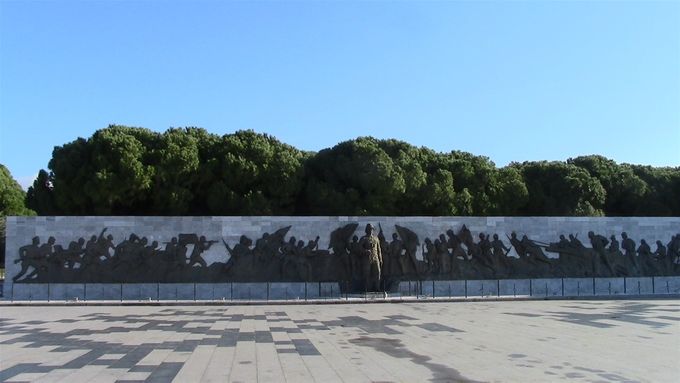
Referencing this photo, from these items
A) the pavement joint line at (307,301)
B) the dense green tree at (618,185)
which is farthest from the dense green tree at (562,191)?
the pavement joint line at (307,301)

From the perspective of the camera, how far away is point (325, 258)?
25922 mm

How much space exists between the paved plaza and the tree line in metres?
14.0

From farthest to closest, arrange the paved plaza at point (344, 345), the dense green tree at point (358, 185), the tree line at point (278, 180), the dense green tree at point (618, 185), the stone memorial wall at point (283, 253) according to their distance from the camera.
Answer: the dense green tree at point (618, 185), the dense green tree at point (358, 185), the tree line at point (278, 180), the stone memorial wall at point (283, 253), the paved plaza at point (344, 345)

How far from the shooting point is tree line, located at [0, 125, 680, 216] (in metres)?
32.5

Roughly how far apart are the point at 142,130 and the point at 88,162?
3757 millimetres

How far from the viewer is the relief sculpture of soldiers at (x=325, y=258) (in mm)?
24922

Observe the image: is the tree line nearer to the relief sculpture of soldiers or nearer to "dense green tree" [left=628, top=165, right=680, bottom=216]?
"dense green tree" [left=628, top=165, right=680, bottom=216]

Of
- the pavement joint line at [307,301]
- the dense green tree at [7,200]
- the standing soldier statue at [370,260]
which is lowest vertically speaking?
the pavement joint line at [307,301]

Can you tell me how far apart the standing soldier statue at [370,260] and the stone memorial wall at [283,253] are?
0.14 feet

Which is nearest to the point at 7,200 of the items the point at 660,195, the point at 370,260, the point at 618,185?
the point at 370,260

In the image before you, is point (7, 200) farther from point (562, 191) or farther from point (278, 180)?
point (562, 191)

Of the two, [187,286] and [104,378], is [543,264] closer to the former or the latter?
[187,286]

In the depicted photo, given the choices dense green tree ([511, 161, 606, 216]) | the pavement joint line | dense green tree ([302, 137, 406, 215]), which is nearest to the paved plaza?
the pavement joint line

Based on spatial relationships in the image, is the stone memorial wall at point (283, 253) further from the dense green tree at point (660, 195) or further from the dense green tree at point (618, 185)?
the dense green tree at point (660, 195)
